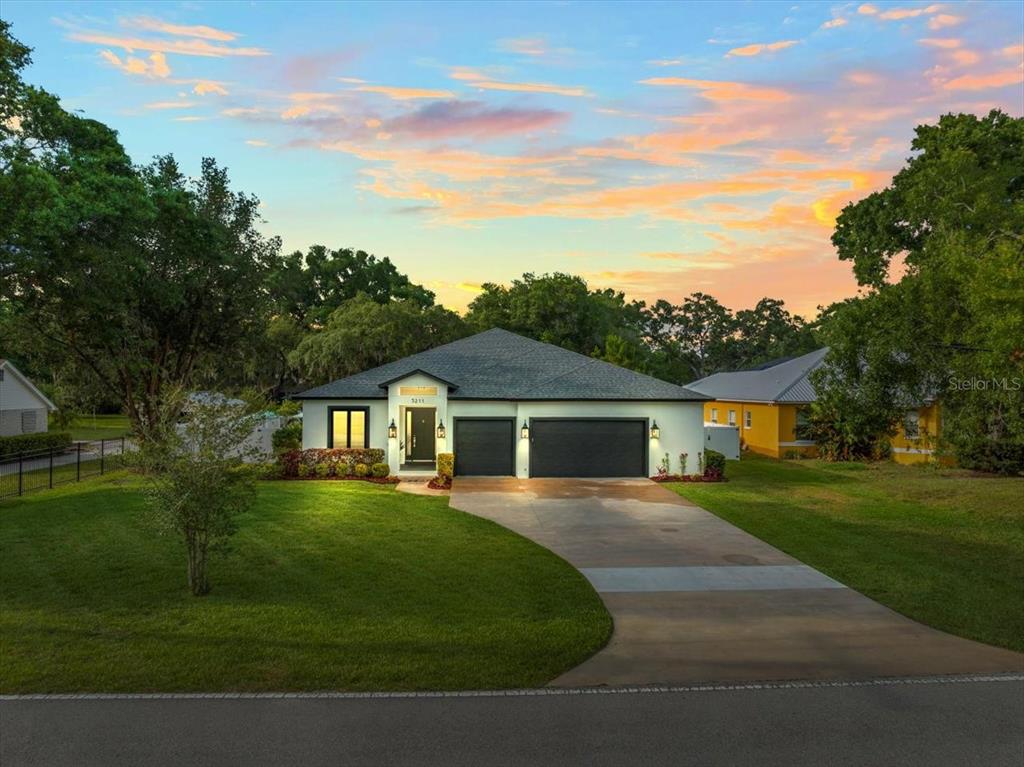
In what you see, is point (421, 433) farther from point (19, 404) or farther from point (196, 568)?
point (19, 404)

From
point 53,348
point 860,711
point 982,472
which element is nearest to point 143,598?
point 860,711

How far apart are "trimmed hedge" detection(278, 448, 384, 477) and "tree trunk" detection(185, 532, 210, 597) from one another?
45.2 ft

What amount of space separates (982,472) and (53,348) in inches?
1484

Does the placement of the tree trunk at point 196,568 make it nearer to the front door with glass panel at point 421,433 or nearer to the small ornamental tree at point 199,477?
the small ornamental tree at point 199,477

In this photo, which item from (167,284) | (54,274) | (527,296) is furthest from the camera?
(527,296)

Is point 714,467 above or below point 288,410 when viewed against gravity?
below

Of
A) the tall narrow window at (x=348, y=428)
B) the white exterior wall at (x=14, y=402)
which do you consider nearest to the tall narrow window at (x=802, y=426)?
the tall narrow window at (x=348, y=428)

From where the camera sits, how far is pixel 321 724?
6082 mm

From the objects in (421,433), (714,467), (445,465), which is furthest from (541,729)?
(421,433)

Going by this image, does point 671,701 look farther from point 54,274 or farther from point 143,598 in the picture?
point 54,274

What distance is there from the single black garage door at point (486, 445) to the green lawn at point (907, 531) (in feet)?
20.3

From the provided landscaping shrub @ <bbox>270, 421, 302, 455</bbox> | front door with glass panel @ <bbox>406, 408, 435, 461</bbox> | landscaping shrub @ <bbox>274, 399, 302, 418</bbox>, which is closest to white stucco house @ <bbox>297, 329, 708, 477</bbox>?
front door with glass panel @ <bbox>406, 408, 435, 461</bbox>

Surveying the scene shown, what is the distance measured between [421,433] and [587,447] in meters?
7.07

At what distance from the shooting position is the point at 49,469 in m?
24.1
